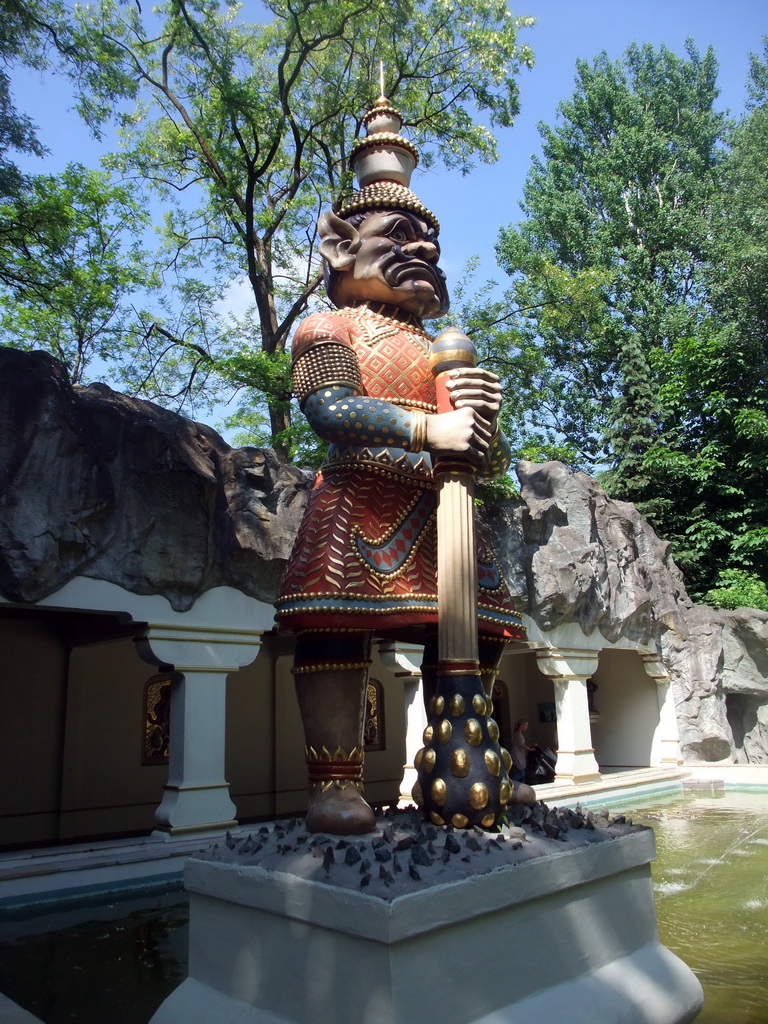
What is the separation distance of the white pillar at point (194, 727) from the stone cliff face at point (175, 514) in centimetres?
39

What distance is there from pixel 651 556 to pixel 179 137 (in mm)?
9778

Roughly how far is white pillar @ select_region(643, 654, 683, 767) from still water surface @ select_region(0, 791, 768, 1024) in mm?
6266

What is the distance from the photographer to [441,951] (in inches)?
72.1

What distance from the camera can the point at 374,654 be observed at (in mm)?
10570

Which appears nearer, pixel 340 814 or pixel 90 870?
→ pixel 340 814

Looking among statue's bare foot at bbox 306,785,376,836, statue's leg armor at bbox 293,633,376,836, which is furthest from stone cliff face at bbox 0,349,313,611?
statue's bare foot at bbox 306,785,376,836

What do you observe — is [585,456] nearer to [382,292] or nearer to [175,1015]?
[382,292]

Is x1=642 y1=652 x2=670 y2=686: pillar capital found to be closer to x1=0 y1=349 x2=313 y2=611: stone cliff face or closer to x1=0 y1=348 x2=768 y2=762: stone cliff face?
x1=0 y1=348 x2=768 y2=762: stone cliff face

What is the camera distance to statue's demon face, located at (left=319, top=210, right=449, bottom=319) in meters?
3.03

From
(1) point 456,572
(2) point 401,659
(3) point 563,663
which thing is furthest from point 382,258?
(3) point 563,663

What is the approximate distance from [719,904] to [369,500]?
2806mm

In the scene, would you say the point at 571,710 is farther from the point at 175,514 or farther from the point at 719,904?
the point at 719,904

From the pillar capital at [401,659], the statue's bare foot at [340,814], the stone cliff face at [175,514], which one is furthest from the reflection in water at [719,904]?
the stone cliff face at [175,514]

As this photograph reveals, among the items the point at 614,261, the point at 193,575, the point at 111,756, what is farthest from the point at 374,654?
the point at 614,261
